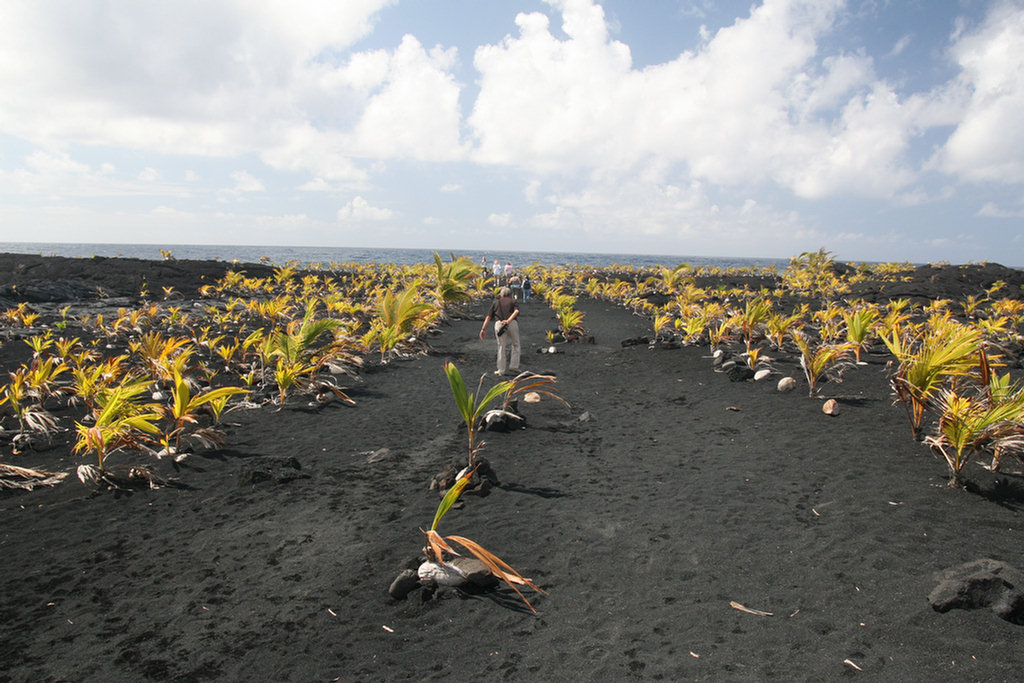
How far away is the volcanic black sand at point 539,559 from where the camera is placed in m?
2.33

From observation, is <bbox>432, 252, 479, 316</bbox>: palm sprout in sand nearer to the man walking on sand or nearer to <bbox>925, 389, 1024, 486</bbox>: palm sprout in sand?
the man walking on sand

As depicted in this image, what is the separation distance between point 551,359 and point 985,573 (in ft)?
26.8

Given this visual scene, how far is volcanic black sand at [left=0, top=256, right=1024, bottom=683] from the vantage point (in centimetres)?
233

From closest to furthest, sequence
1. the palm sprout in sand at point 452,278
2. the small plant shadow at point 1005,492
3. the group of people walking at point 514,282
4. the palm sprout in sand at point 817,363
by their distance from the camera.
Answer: the small plant shadow at point 1005,492 → the palm sprout in sand at point 817,363 → the palm sprout in sand at point 452,278 → the group of people walking at point 514,282

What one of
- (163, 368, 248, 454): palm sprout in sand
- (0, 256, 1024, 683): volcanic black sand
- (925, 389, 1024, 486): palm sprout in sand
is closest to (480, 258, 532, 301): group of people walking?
(163, 368, 248, 454): palm sprout in sand

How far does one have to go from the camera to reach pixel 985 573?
2465 millimetres

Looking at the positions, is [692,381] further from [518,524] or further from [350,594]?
[350,594]

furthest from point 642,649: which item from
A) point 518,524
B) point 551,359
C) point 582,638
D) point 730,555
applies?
point 551,359

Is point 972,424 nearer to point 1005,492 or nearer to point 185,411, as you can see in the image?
point 1005,492

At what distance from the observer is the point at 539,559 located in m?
3.18

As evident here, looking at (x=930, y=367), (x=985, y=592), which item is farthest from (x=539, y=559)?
(x=930, y=367)

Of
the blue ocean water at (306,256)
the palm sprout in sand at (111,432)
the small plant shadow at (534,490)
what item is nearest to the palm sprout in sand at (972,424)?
the small plant shadow at (534,490)

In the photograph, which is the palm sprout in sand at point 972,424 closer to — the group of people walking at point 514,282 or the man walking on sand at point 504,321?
the man walking on sand at point 504,321

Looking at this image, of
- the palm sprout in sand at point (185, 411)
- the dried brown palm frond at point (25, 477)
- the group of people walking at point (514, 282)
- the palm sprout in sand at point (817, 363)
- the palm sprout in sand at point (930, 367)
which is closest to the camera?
the dried brown palm frond at point (25, 477)
